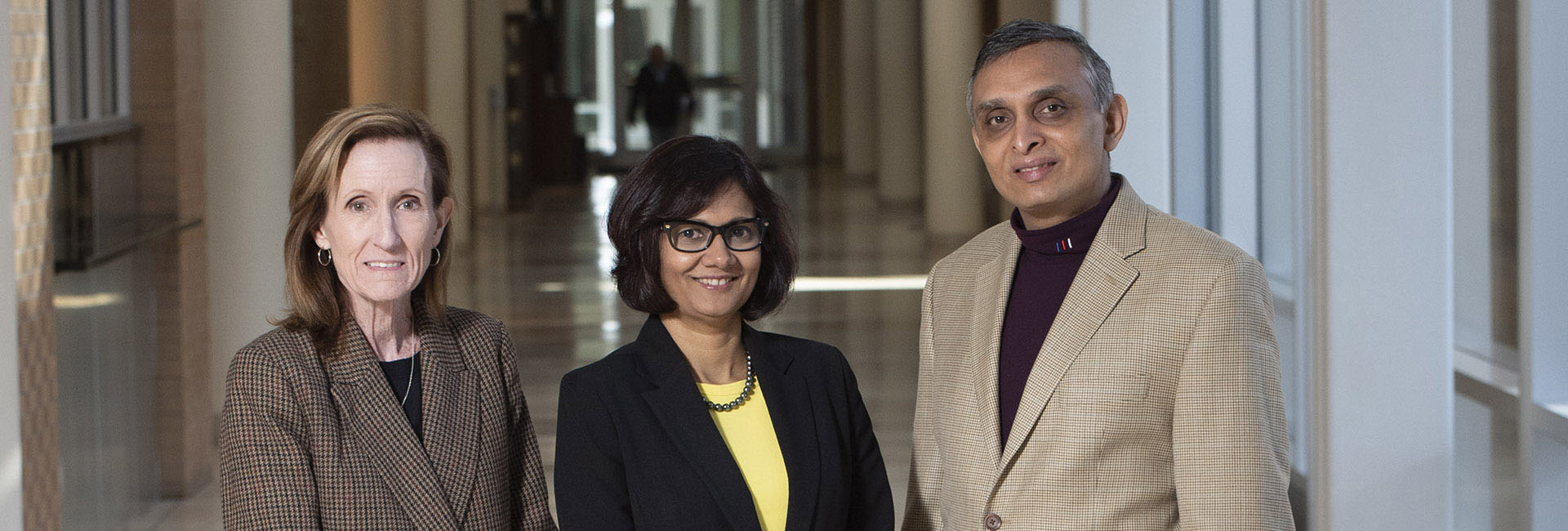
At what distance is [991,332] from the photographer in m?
2.02

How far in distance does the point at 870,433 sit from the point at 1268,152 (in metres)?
4.34

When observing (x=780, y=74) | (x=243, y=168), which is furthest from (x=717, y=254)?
(x=780, y=74)

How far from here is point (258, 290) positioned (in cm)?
624

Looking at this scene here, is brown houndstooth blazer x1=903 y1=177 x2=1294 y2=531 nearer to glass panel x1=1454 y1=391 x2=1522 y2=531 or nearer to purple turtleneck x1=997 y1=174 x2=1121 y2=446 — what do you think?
purple turtleneck x1=997 y1=174 x2=1121 y2=446

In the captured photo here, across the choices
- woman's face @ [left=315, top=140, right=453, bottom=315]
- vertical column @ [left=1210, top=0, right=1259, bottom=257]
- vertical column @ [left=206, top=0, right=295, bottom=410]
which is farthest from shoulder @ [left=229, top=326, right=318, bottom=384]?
vertical column @ [left=1210, top=0, right=1259, bottom=257]

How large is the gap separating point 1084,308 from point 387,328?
0.94 m

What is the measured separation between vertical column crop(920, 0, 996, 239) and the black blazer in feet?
42.1

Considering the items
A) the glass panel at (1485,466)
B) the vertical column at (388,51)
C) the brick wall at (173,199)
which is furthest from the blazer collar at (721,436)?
the vertical column at (388,51)

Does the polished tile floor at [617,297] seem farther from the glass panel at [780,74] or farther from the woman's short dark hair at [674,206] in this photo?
the glass panel at [780,74]

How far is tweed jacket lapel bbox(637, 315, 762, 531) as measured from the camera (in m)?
1.90

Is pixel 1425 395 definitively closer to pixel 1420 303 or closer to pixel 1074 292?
pixel 1420 303

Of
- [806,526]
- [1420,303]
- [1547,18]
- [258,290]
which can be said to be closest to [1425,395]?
[1420,303]

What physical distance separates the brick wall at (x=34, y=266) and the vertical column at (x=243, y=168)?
1.88 metres

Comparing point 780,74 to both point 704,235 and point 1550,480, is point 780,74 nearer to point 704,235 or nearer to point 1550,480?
point 1550,480
